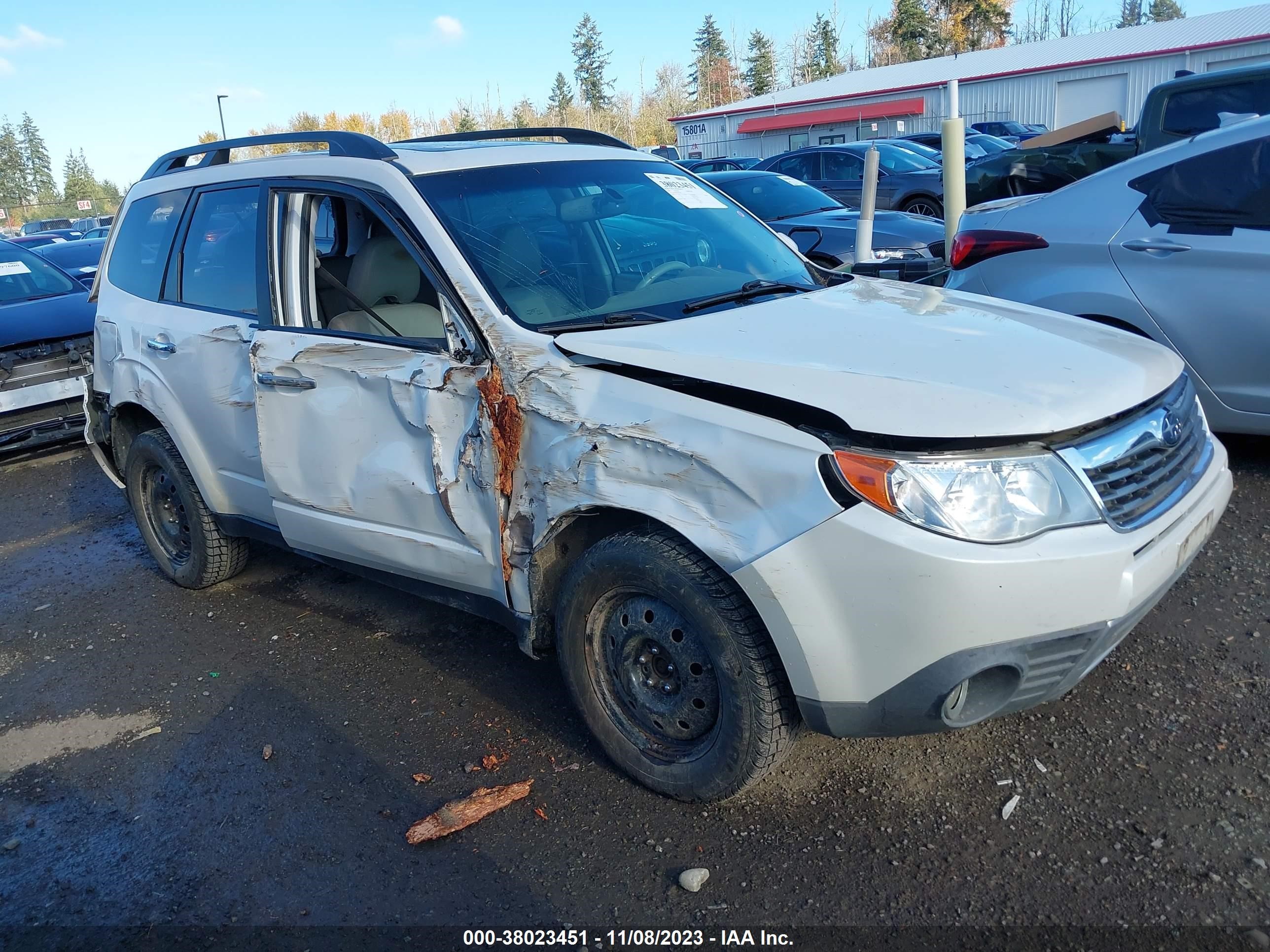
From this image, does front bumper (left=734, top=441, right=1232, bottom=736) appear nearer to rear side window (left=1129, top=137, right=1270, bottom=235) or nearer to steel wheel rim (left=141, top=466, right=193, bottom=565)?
rear side window (left=1129, top=137, right=1270, bottom=235)

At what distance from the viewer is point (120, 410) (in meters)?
4.80

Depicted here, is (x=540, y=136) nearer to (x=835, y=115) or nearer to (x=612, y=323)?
(x=612, y=323)

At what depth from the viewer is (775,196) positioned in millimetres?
10328

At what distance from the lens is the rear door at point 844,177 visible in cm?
1460

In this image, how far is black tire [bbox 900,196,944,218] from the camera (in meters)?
13.8

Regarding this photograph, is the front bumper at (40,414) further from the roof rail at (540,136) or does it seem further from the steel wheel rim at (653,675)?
the steel wheel rim at (653,675)

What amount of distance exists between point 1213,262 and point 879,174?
11450mm

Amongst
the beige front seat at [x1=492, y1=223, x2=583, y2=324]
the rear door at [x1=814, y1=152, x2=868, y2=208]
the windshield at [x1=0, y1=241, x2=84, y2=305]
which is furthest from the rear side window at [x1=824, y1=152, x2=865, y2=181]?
the beige front seat at [x1=492, y1=223, x2=583, y2=324]

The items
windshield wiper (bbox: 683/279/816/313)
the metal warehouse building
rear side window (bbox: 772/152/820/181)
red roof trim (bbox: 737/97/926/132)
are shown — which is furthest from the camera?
red roof trim (bbox: 737/97/926/132)

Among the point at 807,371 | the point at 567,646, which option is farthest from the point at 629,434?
the point at 567,646

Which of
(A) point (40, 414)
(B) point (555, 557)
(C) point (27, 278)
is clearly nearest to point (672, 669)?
(B) point (555, 557)

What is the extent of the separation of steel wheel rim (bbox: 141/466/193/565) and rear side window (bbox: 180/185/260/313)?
958 mm

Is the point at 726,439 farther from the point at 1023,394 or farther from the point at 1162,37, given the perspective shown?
the point at 1162,37

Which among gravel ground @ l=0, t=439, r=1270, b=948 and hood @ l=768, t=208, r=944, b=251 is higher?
hood @ l=768, t=208, r=944, b=251
